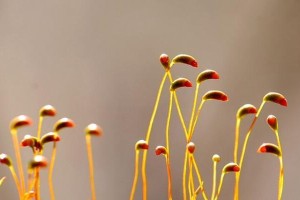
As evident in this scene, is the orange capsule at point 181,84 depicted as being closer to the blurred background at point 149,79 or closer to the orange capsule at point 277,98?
the orange capsule at point 277,98

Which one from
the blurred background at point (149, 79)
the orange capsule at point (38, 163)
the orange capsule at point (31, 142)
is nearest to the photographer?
the orange capsule at point (38, 163)

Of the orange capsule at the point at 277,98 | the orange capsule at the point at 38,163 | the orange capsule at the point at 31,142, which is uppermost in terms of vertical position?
the orange capsule at the point at 277,98

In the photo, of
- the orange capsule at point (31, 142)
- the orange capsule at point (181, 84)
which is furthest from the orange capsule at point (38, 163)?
the orange capsule at point (181, 84)

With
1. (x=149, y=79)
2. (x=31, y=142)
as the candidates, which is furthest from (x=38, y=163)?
(x=149, y=79)

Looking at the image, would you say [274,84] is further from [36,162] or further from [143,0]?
[36,162]

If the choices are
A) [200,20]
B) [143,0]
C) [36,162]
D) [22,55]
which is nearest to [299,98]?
[200,20]

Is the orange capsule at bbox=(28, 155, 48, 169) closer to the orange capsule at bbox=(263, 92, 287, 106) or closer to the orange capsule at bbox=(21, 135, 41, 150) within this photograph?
the orange capsule at bbox=(21, 135, 41, 150)

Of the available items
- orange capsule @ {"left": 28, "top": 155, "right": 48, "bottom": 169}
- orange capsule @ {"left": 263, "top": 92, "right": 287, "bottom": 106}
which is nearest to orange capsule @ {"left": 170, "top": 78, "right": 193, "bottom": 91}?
orange capsule @ {"left": 263, "top": 92, "right": 287, "bottom": 106}

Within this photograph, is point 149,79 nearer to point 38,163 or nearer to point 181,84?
point 181,84
